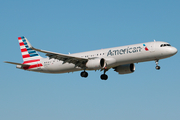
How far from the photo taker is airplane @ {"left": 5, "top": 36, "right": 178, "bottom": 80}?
160 ft

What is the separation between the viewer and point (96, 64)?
166 ft

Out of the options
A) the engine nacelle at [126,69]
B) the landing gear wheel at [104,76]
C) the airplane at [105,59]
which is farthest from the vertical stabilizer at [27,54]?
the engine nacelle at [126,69]

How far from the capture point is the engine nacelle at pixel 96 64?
1984 inches

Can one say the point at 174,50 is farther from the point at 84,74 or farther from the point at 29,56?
the point at 29,56

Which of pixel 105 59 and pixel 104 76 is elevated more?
pixel 105 59

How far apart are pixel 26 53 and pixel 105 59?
1709cm

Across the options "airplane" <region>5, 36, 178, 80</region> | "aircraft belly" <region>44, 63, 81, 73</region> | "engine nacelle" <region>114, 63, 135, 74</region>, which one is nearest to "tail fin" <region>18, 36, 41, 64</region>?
"airplane" <region>5, 36, 178, 80</region>

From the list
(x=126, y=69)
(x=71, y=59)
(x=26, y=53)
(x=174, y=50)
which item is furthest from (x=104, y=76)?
(x=26, y=53)

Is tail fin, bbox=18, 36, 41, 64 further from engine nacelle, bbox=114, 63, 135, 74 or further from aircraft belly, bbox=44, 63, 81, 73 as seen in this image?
engine nacelle, bbox=114, 63, 135, 74

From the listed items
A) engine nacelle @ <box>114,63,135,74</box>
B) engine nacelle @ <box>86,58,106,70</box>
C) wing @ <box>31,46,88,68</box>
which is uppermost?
engine nacelle @ <box>114,63,135,74</box>

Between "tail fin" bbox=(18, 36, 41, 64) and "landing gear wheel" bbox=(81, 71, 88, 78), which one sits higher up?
"tail fin" bbox=(18, 36, 41, 64)

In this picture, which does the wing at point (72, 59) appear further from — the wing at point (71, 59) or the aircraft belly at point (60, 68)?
the aircraft belly at point (60, 68)

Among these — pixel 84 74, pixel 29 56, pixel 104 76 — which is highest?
pixel 29 56

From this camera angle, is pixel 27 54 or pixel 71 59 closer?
pixel 71 59
